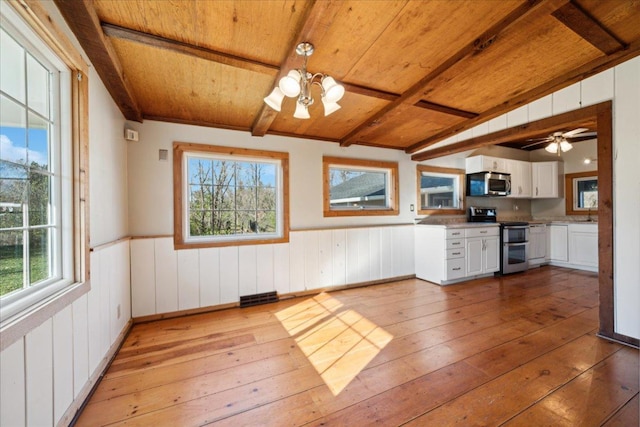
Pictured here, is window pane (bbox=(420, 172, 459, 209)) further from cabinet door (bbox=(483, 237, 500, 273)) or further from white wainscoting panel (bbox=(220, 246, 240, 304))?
white wainscoting panel (bbox=(220, 246, 240, 304))

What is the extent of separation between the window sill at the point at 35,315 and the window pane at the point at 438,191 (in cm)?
450

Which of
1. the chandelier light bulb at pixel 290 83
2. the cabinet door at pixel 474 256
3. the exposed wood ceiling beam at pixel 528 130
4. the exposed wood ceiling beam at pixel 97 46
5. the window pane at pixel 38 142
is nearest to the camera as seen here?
the window pane at pixel 38 142

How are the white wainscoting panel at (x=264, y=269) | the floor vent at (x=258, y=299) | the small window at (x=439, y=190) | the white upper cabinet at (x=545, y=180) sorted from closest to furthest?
the floor vent at (x=258, y=299) < the white wainscoting panel at (x=264, y=269) < the small window at (x=439, y=190) < the white upper cabinet at (x=545, y=180)

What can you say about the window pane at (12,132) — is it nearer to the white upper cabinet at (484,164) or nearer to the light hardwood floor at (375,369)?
the light hardwood floor at (375,369)

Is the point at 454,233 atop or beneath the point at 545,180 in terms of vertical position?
beneath

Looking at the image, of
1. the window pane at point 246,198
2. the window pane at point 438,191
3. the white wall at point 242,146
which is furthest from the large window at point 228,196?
the window pane at point 438,191

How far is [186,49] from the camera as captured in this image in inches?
68.5

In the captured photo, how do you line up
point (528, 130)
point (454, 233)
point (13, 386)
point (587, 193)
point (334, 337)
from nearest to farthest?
point (13, 386), point (334, 337), point (528, 130), point (454, 233), point (587, 193)

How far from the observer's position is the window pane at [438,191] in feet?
14.8

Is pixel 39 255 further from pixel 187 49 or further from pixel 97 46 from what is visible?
pixel 187 49

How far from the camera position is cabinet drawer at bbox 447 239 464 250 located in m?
3.79

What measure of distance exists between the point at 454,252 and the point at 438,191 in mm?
1308

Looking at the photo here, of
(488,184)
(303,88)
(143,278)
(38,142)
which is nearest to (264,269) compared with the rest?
(143,278)

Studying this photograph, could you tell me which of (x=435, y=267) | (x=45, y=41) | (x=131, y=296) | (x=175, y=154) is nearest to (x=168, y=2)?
(x=45, y=41)
